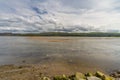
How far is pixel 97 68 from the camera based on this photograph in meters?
18.7

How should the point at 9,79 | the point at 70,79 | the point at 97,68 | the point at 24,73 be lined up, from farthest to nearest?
the point at 97,68 < the point at 24,73 < the point at 9,79 < the point at 70,79

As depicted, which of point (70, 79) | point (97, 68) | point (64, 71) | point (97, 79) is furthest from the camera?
point (97, 68)

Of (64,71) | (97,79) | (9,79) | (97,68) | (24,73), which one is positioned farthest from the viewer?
(97,68)

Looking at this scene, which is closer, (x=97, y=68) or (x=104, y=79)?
(x=104, y=79)

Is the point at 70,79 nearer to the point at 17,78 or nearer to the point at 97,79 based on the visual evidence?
the point at 97,79

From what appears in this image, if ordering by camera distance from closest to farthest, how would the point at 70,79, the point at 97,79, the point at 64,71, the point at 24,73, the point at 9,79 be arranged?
the point at 97,79
the point at 70,79
the point at 9,79
the point at 24,73
the point at 64,71

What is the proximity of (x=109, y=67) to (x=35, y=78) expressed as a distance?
1001 centimetres

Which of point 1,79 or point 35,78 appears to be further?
point 35,78

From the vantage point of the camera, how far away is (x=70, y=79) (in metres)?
12.2

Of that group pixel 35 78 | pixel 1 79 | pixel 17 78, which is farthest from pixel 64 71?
pixel 1 79

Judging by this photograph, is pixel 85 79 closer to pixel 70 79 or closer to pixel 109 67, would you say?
pixel 70 79

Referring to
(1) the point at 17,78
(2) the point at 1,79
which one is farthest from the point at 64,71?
(2) the point at 1,79

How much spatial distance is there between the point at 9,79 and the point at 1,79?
65 cm

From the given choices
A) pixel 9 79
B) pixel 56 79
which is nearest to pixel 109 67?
pixel 56 79
